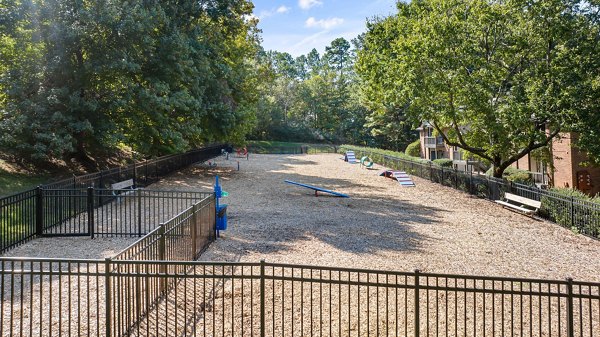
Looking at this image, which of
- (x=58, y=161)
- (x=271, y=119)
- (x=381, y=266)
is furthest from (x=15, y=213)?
(x=271, y=119)

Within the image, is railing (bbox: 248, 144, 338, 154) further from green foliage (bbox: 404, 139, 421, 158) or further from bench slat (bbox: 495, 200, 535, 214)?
bench slat (bbox: 495, 200, 535, 214)

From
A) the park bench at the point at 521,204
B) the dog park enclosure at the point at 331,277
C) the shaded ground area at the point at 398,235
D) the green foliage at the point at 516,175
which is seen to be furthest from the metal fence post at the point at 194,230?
the green foliage at the point at 516,175

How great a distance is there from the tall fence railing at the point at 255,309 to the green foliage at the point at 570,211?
24.6ft

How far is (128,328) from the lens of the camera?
6008mm

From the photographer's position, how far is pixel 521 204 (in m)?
18.4

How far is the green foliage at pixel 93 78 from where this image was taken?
18234mm

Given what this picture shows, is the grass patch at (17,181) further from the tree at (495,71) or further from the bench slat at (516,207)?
the bench slat at (516,207)

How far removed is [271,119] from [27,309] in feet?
206

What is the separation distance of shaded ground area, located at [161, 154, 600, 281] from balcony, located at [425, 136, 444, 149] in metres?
26.6

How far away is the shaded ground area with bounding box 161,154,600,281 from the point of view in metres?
10.2

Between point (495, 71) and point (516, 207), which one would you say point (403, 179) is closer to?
point (495, 71)

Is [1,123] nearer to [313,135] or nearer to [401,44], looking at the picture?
[401,44]

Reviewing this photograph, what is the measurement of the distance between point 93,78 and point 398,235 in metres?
16.4

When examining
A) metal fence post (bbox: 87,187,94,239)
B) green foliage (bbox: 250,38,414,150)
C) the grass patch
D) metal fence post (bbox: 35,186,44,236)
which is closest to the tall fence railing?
metal fence post (bbox: 87,187,94,239)
